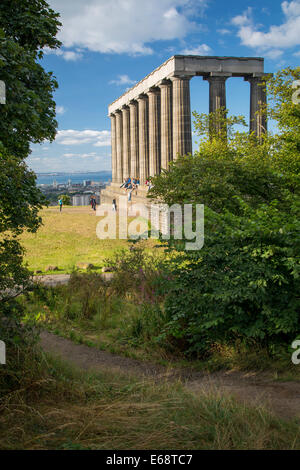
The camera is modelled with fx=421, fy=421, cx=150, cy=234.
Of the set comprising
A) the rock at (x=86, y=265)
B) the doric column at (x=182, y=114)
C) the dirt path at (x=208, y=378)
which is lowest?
the dirt path at (x=208, y=378)

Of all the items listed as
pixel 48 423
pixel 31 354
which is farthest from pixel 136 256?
pixel 48 423

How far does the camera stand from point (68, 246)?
27906mm

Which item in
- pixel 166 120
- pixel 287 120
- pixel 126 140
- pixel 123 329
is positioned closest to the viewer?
pixel 123 329

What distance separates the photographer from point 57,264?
22422 millimetres

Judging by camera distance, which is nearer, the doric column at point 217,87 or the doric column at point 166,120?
the doric column at point 217,87

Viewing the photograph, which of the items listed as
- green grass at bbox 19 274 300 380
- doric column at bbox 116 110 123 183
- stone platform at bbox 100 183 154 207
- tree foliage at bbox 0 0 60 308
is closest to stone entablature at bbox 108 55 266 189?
stone platform at bbox 100 183 154 207

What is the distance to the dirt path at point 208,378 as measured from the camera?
686 centimetres

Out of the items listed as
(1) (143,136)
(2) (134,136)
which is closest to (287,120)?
(1) (143,136)

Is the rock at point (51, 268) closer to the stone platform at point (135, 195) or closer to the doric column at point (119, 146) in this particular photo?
the stone platform at point (135, 195)

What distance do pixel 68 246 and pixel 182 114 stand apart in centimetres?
1865

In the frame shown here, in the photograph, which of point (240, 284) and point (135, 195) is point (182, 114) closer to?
point (135, 195)

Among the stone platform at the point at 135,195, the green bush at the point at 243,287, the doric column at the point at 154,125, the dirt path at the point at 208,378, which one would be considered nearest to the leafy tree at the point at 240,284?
the green bush at the point at 243,287

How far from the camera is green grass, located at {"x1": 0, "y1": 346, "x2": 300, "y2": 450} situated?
5.17 meters

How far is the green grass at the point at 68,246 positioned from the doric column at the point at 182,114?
1099cm
